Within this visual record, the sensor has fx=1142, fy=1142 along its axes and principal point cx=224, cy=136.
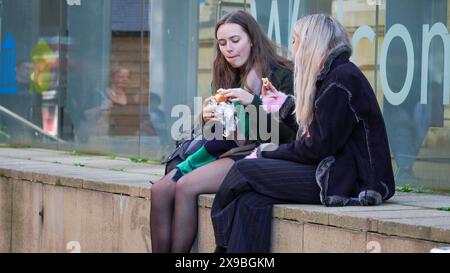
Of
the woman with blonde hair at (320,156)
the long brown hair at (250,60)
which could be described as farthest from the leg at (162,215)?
the long brown hair at (250,60)

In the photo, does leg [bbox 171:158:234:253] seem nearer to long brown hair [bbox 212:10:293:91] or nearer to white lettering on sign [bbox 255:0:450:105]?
long brown hair [bbox 212:10:293:91]

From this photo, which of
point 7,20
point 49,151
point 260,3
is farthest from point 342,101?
point 7,20

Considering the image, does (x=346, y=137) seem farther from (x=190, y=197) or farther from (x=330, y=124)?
(x=190, y=197)

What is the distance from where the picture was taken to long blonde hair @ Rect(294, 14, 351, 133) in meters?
5.84

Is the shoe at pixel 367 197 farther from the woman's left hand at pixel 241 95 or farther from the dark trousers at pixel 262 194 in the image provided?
the woman's left hand at pixel 241 95

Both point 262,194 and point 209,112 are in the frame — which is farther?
point 209,112

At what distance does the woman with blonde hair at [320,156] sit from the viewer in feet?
18.7

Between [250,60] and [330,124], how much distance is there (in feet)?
3.68

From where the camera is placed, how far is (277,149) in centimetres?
595

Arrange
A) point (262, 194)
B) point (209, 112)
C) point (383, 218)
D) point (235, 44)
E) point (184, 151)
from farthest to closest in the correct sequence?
1. point (184, 151)
2. point (235, 44)
3. point (209, 112)
4. point (262, 194)
5. point (383, 218)

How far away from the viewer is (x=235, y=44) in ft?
21.8

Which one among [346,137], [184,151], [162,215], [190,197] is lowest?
[162,215]

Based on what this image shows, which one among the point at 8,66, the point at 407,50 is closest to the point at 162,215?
the point at 407,50

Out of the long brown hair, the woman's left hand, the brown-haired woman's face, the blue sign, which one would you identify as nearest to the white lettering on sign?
the long brown hair
